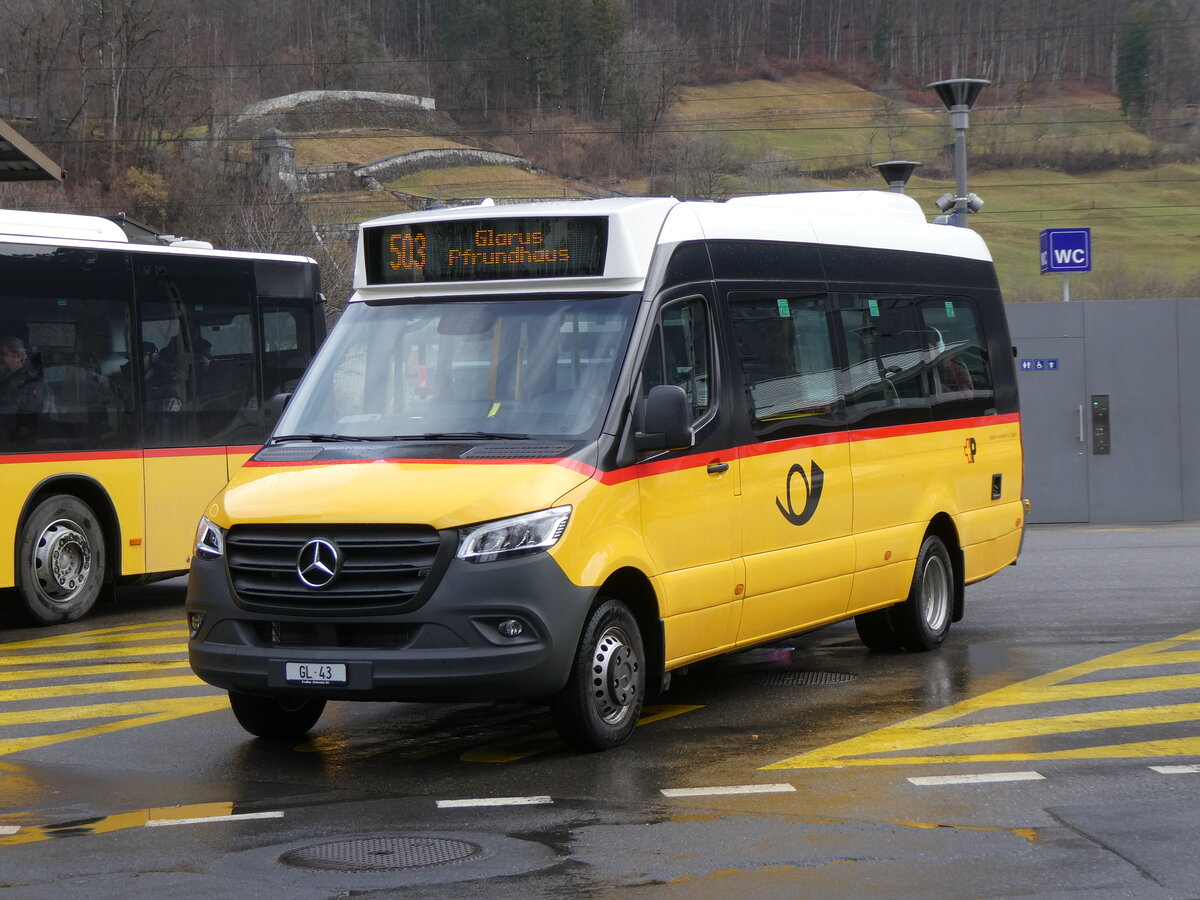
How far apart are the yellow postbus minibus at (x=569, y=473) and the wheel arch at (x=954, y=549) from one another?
1.95 ft

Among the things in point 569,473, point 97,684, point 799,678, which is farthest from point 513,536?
point 97,684

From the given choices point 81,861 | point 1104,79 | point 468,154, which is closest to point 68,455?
point 81,861

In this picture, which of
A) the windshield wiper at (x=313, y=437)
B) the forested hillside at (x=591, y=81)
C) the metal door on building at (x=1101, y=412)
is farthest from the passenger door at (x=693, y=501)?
the forested hillside at (x=591, y=81)

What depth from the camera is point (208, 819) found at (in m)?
6.96

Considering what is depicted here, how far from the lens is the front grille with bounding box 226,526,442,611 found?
7508 mm

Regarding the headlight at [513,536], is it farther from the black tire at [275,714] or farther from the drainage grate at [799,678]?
the drainage grate at [799,678]

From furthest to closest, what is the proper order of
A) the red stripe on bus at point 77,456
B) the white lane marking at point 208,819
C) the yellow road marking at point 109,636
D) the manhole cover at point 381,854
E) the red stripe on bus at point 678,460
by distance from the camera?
the red stripe on bus at point 77,456
the yellow road marking at point 109,636
the red stripe on bus at point 678,460
the white lane marking at point 208,819
the manhole cover at point 381,854

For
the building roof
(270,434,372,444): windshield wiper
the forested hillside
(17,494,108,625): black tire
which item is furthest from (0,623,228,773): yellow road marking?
the forested hillside

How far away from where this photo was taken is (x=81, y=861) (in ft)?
20.5

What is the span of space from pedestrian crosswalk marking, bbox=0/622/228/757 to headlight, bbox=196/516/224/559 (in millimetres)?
1623

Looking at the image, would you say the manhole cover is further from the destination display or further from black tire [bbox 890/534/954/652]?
black tire [bbox 890/534/954/652]

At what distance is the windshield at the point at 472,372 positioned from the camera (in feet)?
27.1

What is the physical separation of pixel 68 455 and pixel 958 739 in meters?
8.24

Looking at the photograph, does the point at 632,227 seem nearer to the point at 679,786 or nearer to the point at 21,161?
the point at 679,786
